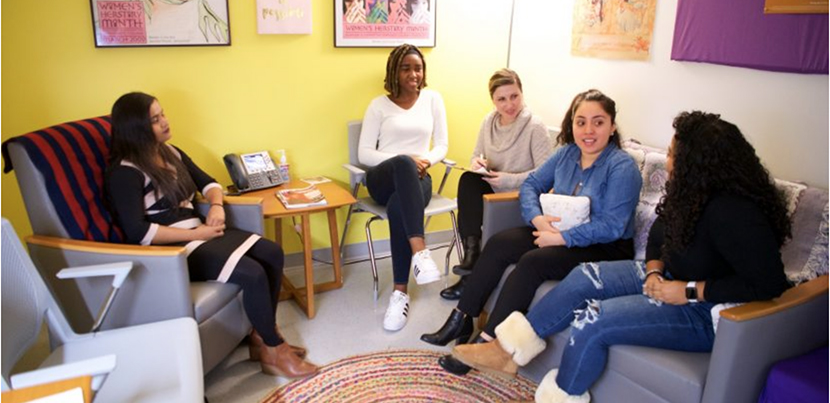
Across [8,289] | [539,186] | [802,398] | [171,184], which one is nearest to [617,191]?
[539,186]

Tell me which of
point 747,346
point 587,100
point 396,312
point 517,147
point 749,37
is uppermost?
point 749,37

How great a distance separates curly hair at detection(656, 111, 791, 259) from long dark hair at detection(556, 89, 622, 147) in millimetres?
518

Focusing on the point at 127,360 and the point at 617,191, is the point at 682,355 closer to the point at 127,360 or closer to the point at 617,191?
the point at 617,191

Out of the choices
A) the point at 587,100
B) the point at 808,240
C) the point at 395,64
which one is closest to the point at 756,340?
the point at 808,240

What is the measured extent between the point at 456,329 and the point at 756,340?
3.91ft

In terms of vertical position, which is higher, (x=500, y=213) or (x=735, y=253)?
(x=735, y=253)

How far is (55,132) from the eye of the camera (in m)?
2.12

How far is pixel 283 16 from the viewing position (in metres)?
3.00

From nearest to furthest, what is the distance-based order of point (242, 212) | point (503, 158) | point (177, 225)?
point (177, 225) → point (242, 212) → point (503, 158)

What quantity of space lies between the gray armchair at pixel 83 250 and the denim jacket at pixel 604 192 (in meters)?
1.41

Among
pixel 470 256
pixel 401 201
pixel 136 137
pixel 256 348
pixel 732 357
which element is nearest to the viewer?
pixel 732 357

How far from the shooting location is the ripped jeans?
1844mm

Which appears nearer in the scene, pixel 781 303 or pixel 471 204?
pixel 781 303

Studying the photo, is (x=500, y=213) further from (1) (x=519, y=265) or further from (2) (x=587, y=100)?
(2) (x=587, y=100)
